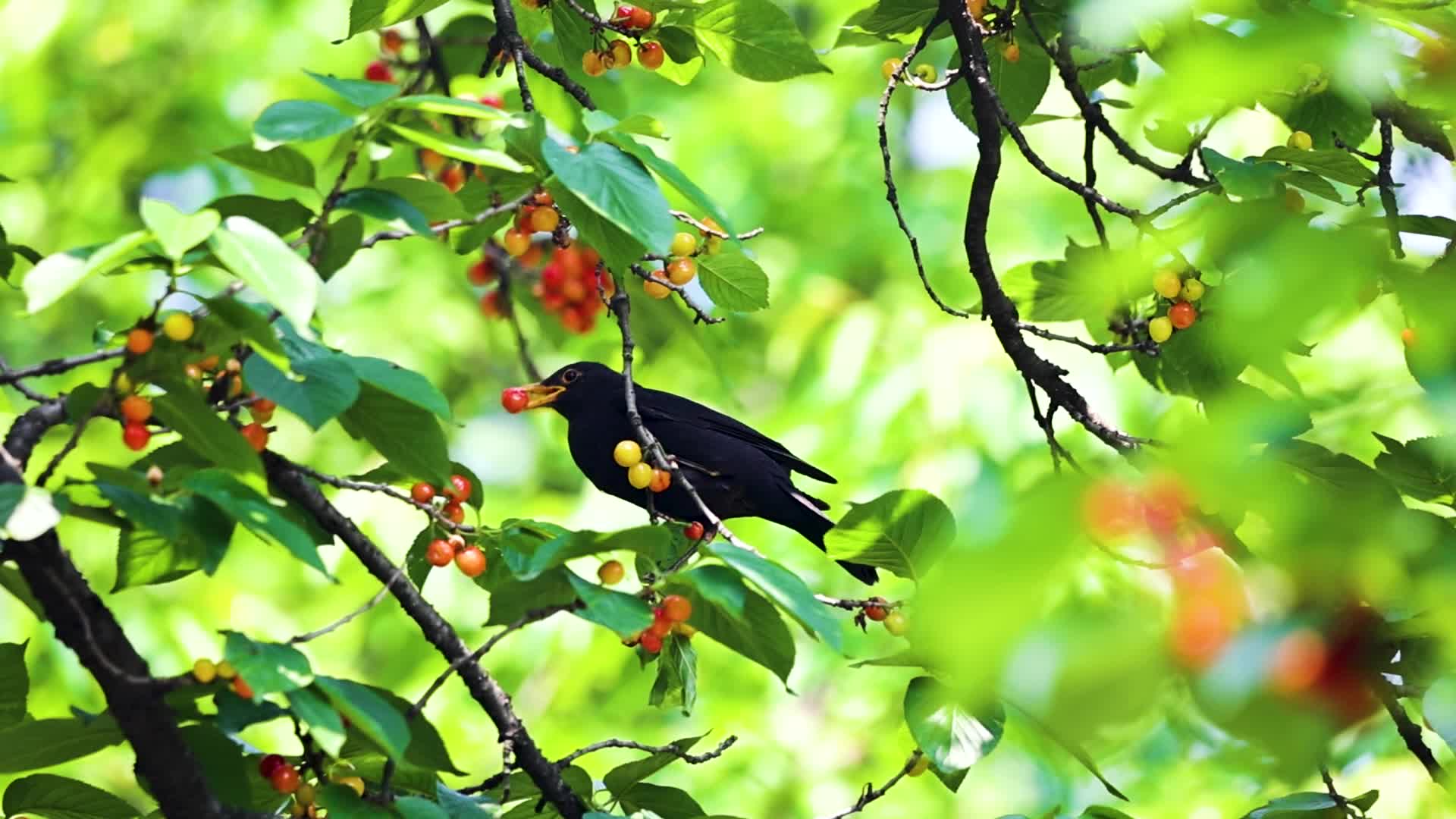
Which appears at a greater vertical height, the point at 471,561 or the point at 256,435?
the point at 256,435

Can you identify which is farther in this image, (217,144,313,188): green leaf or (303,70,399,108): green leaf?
(217,144,313,188): green leaf

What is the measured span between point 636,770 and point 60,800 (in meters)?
0.87

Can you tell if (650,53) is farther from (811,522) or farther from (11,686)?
(11,686)

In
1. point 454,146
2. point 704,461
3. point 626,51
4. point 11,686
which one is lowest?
point 704,461

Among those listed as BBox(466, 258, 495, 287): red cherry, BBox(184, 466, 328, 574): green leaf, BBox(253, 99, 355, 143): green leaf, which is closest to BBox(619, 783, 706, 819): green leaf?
BBox(184, 466, 328, 574): green leaf

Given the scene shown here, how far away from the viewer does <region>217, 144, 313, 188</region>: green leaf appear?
1945 millimetres

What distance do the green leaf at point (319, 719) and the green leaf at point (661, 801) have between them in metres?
0.76

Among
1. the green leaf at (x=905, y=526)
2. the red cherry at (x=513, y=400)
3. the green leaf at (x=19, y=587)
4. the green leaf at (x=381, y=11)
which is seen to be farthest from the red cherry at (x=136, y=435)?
the red cherry at (x=513, y=400)

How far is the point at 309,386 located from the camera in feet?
5.88

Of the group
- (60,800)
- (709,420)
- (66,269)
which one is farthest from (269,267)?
(709,420)

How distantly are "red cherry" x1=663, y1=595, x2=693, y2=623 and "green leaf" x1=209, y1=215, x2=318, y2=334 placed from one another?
2.62ft

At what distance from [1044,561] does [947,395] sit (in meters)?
4.31

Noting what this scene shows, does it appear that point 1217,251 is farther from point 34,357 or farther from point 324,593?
point 34,357

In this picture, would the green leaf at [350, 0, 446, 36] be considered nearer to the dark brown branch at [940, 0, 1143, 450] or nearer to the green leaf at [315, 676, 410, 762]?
the dark brown branch at [940, 0, 1143, 450]
